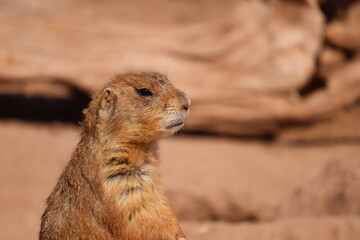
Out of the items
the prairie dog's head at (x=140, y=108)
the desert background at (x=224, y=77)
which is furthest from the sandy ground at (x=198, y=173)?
the prairie dog's head at (x=140, y=108)

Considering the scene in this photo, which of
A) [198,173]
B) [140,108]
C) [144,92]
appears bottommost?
[198,173]

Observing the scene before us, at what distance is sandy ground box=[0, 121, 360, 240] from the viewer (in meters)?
8.16

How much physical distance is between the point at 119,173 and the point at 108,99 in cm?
58

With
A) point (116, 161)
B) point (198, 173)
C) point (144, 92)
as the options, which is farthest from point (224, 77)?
point (116, 161)

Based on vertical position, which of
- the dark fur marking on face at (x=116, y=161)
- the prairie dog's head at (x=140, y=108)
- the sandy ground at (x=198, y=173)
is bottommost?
the sandy ground at (x=198, y=173)

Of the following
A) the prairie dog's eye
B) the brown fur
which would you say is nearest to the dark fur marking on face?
the brown fur

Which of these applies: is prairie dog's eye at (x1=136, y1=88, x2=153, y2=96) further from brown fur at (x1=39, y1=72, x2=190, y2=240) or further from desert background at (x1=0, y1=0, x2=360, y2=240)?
desert background at (x1=0, y1=0, x2=360, y2=240)

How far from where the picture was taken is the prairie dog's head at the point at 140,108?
15.5 ft

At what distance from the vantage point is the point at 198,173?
31.5 ft

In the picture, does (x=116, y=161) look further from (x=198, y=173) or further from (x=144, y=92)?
(x=198, y=173)

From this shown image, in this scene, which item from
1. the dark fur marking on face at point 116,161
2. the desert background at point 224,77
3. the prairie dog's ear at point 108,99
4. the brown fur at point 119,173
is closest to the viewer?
the brown fur at point 119,173

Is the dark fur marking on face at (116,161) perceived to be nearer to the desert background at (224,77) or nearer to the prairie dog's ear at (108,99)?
the prairie dog's ear at (108,99)

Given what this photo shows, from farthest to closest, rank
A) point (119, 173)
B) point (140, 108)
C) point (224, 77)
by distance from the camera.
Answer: point (224, 77), point (140, 108), point (119, 173)

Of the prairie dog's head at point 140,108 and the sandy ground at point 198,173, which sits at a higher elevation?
the prairie dog's head at point 140,108
